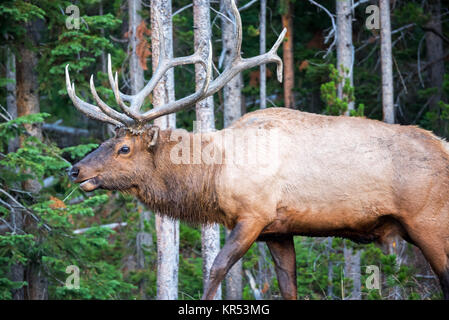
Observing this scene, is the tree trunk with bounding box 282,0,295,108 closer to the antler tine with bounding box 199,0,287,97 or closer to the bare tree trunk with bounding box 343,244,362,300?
the bare tree trunk with bounding box 343,244,362,300

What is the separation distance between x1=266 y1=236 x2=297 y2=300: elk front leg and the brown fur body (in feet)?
0.05

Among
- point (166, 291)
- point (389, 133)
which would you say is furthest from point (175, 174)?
point (166, 291)

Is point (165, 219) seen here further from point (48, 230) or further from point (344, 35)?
point (344, 35)

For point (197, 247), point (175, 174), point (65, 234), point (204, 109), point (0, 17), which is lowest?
point (197, 247)

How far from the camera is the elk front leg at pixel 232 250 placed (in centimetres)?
614

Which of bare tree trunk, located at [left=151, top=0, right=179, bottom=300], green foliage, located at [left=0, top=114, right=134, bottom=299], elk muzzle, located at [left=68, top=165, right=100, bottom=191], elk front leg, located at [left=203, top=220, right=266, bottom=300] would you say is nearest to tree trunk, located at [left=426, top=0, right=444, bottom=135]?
bare tree trunk, located at [left=151, top=0, right=179, bottom=300]

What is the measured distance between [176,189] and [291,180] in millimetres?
1243

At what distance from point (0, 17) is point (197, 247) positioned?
822cm

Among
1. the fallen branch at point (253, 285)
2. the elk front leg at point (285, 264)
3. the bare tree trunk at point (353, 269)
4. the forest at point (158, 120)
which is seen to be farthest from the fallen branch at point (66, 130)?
the elk front leg at point (285, 264)

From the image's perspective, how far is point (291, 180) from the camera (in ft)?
21.4

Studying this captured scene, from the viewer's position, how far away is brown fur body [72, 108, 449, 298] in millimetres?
6398
